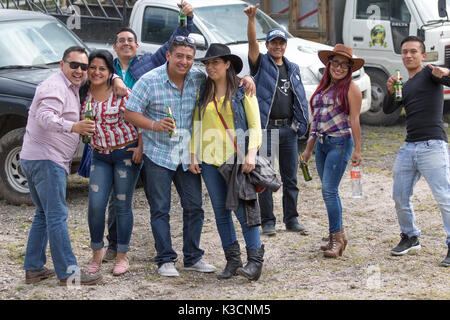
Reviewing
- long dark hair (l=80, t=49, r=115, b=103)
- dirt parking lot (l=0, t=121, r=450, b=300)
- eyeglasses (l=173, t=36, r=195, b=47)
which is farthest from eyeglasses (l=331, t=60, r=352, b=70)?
long dark hair (l=80, t=49, r=115, b=103)

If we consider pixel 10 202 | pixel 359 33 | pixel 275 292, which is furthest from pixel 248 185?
pixel 359 33

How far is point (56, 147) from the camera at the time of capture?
5.59m

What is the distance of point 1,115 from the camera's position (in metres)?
8.45

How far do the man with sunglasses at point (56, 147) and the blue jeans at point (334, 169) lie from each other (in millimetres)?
2121

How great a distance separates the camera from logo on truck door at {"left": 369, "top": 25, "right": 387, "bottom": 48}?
40.2 ft

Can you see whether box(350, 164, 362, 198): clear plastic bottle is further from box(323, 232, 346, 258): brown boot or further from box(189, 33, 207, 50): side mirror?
box(189, 33, 207, 50): side mirror

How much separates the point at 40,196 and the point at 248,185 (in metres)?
1.53

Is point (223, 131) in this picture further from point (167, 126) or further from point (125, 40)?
point (125, 40)

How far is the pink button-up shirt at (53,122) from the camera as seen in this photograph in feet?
17.8

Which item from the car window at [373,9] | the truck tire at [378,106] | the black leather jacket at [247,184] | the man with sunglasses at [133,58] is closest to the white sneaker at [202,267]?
the black leather jacket at [247,184]

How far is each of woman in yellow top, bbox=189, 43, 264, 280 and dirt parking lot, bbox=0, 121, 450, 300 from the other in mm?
421

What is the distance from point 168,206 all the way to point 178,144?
0.51 m

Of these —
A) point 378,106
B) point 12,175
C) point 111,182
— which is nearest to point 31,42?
point 12,175

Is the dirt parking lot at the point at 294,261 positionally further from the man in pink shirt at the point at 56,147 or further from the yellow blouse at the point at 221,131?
the yellow blouse at the point at 221,131
